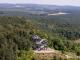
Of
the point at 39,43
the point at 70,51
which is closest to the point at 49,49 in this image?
the point at 39,43

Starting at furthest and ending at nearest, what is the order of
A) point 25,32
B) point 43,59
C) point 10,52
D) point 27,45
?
point 25,32, point 27,45, point 43,59, point 10,52

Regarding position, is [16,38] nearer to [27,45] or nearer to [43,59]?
[27,45]

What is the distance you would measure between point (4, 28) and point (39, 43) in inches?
363

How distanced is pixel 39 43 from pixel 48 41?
4136 mm

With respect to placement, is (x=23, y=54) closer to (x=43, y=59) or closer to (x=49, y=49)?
(x=43, y=59)

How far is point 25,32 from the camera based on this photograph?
47250 mm

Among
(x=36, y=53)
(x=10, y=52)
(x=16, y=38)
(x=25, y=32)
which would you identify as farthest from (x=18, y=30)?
(x=10, y=52)

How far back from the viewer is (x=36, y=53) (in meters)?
40.4

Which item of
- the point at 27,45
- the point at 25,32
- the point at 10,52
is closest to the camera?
the point at 10,52

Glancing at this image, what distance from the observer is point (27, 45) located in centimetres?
4203

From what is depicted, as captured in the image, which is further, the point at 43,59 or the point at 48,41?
the point at 48,41

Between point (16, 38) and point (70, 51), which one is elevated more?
point (16, 38)

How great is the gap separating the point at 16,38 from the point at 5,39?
2.47m

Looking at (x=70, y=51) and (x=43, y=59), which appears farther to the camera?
(x=70, y=51)
